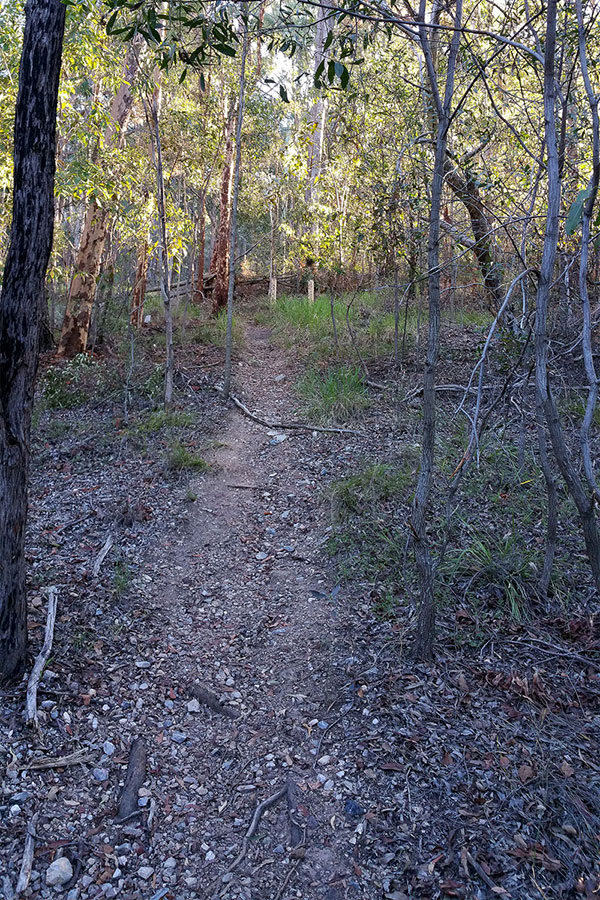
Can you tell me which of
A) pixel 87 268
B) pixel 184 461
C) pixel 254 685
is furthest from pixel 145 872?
pixel 87 268

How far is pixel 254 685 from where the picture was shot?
338 cm

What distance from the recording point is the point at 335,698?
10.4ft

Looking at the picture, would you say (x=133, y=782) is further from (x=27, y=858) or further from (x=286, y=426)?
(x=286, y=426)

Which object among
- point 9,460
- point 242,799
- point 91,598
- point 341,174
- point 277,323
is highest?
point 341,174

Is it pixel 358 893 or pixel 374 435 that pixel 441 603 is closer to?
pixel 358 893

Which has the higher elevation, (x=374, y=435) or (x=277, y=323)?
(x=277, y=323)

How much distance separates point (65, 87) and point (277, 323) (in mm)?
6234

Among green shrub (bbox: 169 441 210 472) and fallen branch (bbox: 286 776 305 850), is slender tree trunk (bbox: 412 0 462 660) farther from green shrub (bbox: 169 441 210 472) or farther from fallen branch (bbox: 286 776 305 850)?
green shrub (bbox: 169 441 210 472)

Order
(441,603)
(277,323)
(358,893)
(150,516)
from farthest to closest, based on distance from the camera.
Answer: (277,323) → (150,516) → (441,603) → (358,893)

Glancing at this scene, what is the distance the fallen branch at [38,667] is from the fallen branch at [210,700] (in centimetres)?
82

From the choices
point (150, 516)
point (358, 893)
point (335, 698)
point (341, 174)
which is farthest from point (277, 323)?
point (358, 893)

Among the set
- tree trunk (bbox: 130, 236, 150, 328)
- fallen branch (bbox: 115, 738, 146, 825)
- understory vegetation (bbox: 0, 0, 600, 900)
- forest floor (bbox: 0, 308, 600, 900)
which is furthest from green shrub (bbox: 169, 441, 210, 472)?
tree trunk (bbox: 130, 236, 150, 328)

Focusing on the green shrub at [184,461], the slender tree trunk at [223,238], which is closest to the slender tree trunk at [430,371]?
the green shrub at [184,461]

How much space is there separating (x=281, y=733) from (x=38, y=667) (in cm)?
132
